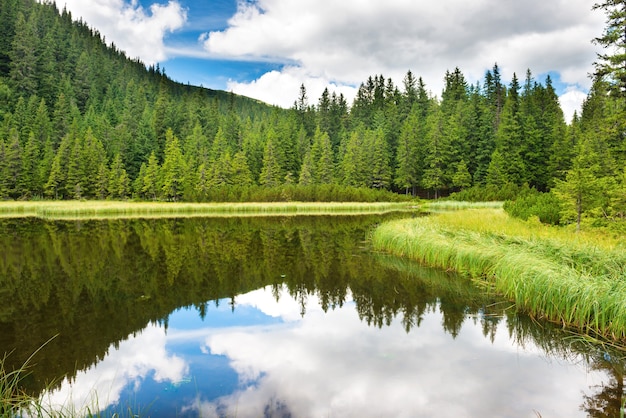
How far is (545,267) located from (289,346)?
20.4 feet

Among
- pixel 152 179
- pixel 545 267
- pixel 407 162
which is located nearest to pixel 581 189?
pixel 545 267

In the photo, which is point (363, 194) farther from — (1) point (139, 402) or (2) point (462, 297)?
(1) point (139, 402)

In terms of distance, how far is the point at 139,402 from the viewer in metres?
5.79

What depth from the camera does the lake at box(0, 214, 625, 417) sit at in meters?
5.79

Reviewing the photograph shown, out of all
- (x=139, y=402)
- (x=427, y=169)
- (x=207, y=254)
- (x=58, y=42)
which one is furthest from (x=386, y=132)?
(x=58, y=42)

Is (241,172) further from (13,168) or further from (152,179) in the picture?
(13,168)

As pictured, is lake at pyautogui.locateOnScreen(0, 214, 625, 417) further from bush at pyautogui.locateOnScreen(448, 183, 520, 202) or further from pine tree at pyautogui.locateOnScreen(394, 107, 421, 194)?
pine tree at pyautogui.locateOnScreen(394, 107, 421, 194)

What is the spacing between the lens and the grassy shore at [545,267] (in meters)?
7.93

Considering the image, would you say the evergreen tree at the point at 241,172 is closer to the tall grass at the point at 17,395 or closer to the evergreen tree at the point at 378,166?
the evergreen tree at the point at 378,166

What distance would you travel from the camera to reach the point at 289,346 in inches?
319

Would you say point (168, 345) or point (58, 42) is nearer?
point (168, 345)

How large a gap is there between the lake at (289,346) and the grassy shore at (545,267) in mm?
470

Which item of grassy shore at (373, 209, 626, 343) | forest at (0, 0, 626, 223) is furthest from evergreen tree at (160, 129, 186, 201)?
grassy shore at (373, 209, 626, 343)

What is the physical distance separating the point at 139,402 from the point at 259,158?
67.8m
